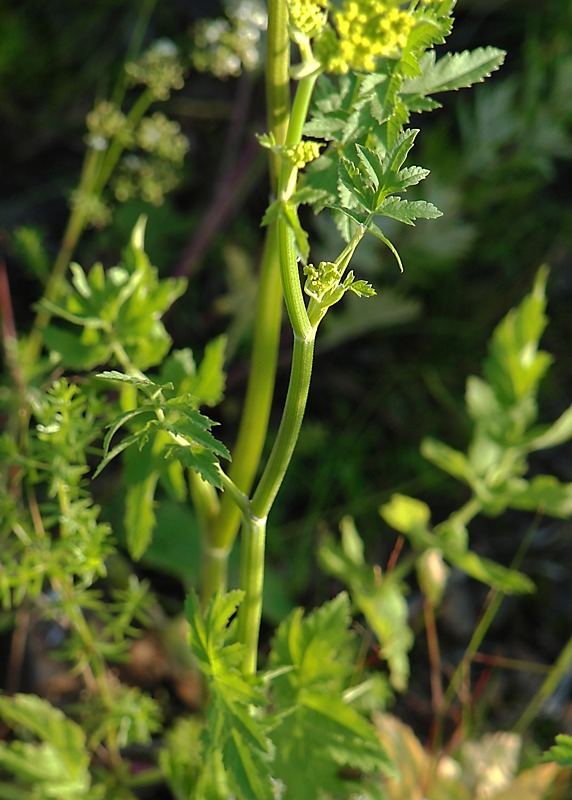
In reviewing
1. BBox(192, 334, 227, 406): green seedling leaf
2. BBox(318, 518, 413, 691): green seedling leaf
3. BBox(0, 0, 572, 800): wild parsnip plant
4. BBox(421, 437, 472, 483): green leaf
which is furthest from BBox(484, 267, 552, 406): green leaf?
BBox(192, 334, 227, 406): green seedling leaf

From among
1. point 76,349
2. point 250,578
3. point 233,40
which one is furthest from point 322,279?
point 233,40

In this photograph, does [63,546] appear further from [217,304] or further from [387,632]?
[217,304]

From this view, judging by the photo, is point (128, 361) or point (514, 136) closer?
point (128, 361)

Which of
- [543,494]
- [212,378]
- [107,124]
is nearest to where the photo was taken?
[212,378]

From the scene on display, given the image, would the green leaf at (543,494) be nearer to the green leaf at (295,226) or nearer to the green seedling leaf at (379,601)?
the green seedling leaf at (379,601)

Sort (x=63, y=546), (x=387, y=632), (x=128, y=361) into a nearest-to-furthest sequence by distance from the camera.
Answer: (x=63, y=546) → (x=128, y=361) → (x=387, y=632)

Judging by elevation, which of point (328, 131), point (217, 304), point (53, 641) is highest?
point (328, 131)

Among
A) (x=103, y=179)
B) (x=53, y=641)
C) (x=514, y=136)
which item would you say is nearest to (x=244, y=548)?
(x=53, y=641)

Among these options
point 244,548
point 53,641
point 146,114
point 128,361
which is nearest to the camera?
point 244,548

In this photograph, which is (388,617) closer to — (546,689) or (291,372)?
(546,689)
